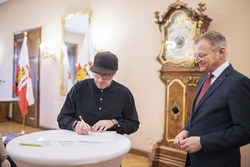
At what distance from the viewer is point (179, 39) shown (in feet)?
9.12

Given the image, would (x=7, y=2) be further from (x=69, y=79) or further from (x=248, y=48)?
(x=248, y=48)

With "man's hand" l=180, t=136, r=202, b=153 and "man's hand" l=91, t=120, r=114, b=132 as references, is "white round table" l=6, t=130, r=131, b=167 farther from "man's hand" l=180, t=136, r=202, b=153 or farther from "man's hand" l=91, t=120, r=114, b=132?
"man's hand" l=180, t=136, r=202, b=153

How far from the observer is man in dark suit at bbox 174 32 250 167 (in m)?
1.22

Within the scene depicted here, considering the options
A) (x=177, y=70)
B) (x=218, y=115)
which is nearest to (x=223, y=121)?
(x=218, y=115)

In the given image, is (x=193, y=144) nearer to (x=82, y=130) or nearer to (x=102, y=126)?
(x=102, y=126)

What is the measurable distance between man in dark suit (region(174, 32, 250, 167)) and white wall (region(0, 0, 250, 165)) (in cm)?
162

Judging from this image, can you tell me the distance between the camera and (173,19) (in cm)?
281

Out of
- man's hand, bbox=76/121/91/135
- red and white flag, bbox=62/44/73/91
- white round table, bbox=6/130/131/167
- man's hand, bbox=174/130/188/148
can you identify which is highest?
red and white flag, bbox=62/44/73/91

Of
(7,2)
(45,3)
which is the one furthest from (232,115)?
(7,2)

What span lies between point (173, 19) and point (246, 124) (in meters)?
1.94

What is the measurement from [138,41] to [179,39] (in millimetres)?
1046

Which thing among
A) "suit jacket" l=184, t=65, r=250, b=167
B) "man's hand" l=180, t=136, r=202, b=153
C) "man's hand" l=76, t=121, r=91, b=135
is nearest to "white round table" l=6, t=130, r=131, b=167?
"man's hand" l=76, t=121, r=91, b=135

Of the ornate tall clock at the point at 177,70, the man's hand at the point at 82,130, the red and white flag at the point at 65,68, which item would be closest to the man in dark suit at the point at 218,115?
the man's hand at the point at 82,130

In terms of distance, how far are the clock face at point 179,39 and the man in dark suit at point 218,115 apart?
1.28m
